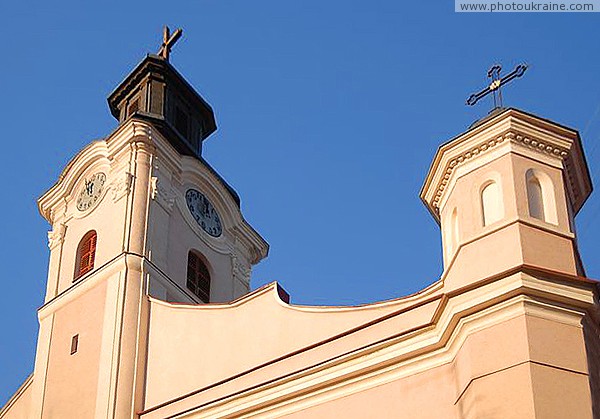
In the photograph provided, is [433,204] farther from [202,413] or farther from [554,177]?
[202,413]

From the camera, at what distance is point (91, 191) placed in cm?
2461

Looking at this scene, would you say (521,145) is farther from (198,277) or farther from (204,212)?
(204,212)

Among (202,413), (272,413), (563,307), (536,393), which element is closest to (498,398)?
(536,393)

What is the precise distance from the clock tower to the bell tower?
7781mm

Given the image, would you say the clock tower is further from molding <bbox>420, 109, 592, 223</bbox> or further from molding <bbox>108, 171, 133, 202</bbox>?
molding <bbox>420, 109, 592, 223</bbox>

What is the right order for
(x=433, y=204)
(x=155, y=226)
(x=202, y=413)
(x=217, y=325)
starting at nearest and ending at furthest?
(x=433, y=204), (x=202, y=413), (x=217, y=325), (x=155, y=226)

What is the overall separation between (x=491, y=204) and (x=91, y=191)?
1154cm

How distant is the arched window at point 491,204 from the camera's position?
15539 millimetres

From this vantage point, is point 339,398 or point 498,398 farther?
point 339,398

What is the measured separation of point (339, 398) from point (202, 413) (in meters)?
3.11

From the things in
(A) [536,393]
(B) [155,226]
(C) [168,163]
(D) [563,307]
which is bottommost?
(A) [536,393]

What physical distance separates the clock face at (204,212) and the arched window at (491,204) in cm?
1011

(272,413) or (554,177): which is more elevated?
(554,177)

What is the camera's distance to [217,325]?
20.0 meters
